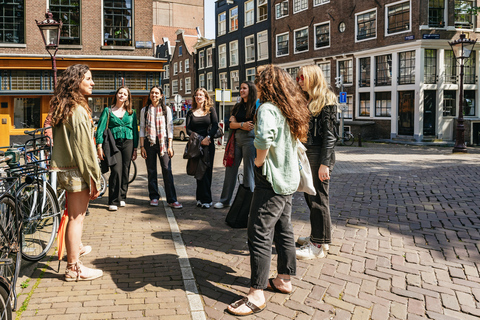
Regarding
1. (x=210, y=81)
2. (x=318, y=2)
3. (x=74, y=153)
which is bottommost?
(x=74, y=153)

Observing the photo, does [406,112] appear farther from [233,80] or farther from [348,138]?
[233,80]

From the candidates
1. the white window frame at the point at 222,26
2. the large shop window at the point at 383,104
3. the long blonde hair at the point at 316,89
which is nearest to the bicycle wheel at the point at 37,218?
the long blonde hair at the point at 316,89

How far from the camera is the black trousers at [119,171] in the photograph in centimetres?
650

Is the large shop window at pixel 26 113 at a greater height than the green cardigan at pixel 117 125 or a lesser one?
greater

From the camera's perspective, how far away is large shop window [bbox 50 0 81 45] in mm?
19609

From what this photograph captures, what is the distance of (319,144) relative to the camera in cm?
414

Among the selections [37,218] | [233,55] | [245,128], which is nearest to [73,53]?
[245,128]

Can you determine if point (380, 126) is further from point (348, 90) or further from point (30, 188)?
point (30, 188)

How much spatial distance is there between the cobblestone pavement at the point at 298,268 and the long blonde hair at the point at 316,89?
1.56m

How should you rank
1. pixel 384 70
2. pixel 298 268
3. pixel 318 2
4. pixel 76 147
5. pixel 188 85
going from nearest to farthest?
pixel 76 147 → pixel 298 268 → pixel 384 70 → pixel 318 2 → pixel 188 85

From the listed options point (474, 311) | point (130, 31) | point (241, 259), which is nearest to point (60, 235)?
point (241, 259)

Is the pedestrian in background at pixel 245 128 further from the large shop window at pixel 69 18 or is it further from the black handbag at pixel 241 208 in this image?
the large shop window at pixel 69 18

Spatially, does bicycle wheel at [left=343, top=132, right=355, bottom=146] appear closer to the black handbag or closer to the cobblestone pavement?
the cobblestone pavement

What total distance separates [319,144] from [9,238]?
9.46 feet
